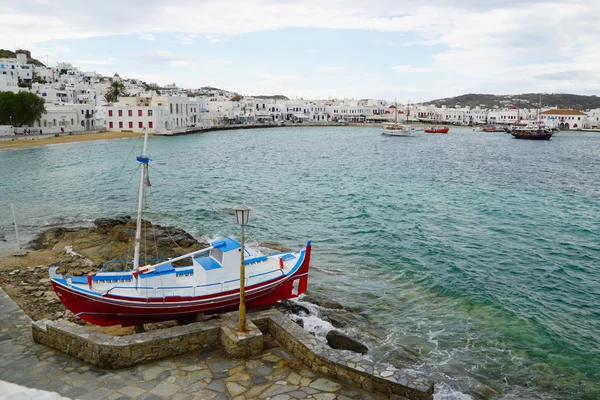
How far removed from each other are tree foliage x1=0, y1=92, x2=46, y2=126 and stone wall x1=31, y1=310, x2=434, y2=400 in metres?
64.2

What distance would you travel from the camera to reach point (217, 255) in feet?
38.4

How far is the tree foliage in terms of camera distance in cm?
6081

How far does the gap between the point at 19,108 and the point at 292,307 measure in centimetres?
6387

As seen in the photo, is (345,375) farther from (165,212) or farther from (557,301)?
(165,212)

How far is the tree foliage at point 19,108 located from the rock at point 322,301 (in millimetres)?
63187

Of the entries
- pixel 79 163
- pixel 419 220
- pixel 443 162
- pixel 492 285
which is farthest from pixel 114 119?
pixel 492 285

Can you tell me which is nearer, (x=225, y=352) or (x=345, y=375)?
(x=345, y=375)

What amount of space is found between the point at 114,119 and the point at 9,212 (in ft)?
207

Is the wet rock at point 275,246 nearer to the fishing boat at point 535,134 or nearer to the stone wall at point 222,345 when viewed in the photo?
the stone wall at point 222,345

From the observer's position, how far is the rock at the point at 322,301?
13.3 meters

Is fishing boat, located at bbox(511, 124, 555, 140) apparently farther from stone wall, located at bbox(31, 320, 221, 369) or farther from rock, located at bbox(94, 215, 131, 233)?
stone wall, located at bbox(31, 320, 221, 369)

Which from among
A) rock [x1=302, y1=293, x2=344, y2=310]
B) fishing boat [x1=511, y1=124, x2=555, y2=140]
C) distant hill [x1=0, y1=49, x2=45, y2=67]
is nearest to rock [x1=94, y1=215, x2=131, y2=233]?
rock [x1=302, y1=293, x2=344, y2=310]

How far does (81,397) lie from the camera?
22.2 feet

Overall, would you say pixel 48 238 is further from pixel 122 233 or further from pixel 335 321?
pixel 335 321
